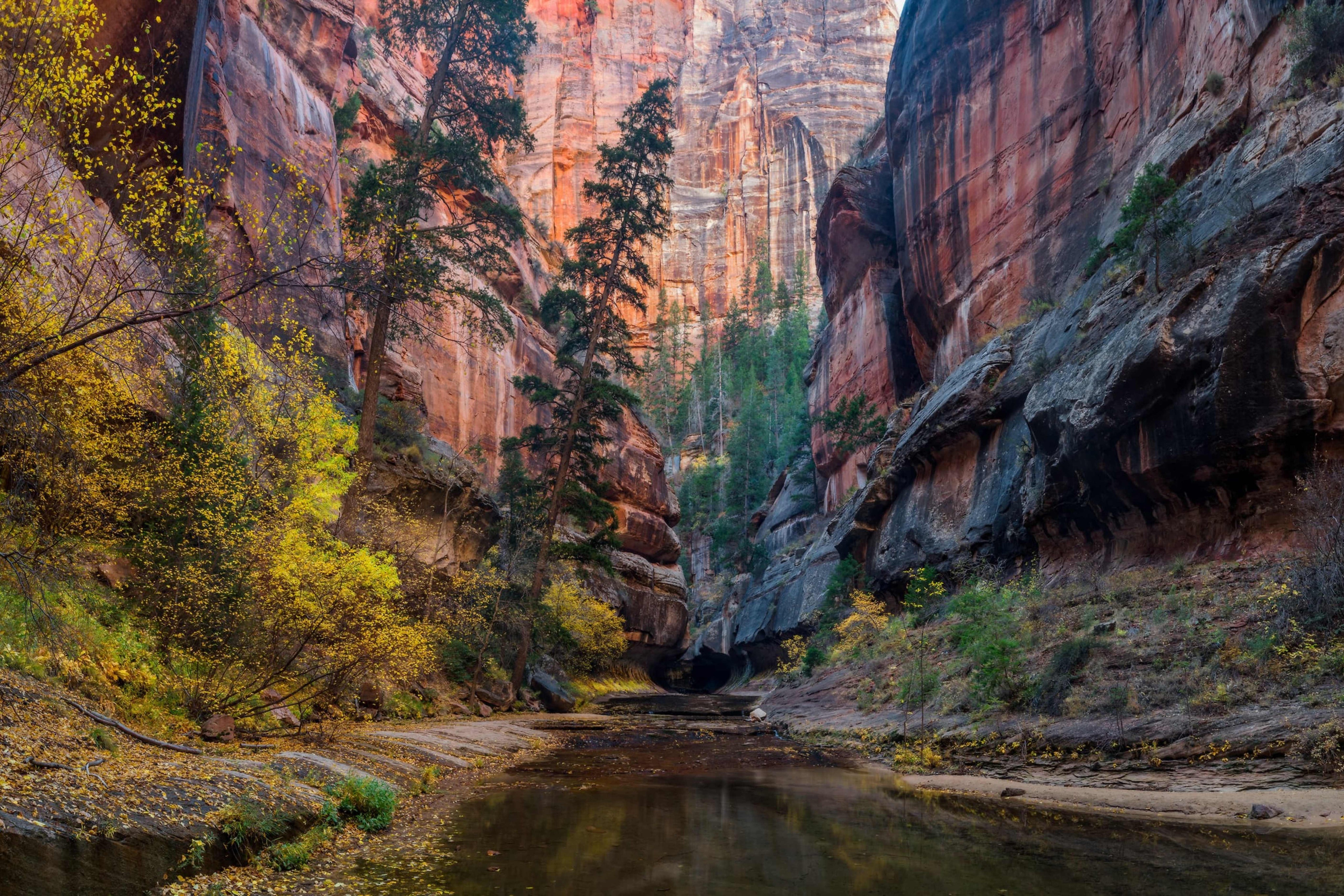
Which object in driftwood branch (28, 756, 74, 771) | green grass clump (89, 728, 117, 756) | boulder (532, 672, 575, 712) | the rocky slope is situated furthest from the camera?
boulder (532, 672, 575, 712)

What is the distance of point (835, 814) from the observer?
961cm

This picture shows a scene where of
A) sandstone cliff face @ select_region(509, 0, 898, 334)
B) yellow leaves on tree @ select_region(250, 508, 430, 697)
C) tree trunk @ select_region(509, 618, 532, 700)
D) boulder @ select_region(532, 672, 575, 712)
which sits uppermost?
sandstone cliff face @ select_region(509, 0, 898, 334)

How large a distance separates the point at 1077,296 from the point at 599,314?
708 inches

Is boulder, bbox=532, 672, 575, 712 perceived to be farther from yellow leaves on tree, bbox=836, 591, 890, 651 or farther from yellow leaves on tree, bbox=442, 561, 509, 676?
yellow leaves on tree, bbox=836, 591, 890, 651

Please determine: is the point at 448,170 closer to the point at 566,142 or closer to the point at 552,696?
the point at 552,696

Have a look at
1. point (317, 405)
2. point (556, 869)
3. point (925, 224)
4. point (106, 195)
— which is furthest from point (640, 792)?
point (925, 224)

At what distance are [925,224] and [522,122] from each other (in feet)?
71.2

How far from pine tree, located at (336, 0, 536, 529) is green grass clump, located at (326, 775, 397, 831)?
10.2 metres

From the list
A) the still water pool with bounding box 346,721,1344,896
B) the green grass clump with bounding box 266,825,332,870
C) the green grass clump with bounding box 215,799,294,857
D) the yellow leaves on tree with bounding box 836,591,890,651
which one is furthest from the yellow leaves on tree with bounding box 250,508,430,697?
the yellow leaves on tree with bounding box 836,591,890,651

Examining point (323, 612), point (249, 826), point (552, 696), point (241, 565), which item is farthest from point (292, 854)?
point (552, 696)

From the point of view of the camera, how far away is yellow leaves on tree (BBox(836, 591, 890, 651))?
1156 inches

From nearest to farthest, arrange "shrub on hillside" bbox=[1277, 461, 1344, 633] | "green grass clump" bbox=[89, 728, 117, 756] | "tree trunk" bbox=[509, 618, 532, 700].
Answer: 1. "green grass clump" bbox=[89, 728, 117, 756]
2. "shrub on hillside" bbox=[1277, 461, 1344, 633]
3. "tree trunk" bbox=[509, 618, 532, 700]

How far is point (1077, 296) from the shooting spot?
924 inches

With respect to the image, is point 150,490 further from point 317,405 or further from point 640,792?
point 640,792
